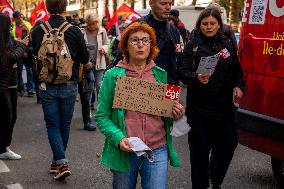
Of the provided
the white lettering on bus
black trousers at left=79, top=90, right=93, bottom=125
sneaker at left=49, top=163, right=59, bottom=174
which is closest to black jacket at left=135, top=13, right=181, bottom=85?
the white lettering on bus

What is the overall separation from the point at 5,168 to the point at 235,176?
2.48m

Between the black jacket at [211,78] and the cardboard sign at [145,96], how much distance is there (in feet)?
Result: 3.76

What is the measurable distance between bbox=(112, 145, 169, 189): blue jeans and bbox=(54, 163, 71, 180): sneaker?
2178mm

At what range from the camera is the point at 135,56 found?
11.2ft

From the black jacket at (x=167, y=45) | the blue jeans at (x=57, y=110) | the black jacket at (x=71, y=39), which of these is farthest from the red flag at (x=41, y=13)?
the black jacket at (x=167, y=45)

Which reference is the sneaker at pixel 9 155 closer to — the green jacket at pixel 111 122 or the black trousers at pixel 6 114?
the black trousers at pixel 6 114

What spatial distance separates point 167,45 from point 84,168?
87.2 inches

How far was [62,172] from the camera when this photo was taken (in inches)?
219

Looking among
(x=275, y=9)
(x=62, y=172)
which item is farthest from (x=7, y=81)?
(x=275, y=9)

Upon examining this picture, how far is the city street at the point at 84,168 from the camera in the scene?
5.55 m

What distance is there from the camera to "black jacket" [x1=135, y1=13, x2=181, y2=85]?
177 inches

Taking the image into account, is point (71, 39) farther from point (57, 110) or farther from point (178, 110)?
point (178, 110)

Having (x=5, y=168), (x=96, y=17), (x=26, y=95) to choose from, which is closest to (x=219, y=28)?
(x=5, y=168)

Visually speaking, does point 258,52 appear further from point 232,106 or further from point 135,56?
point 135,56
